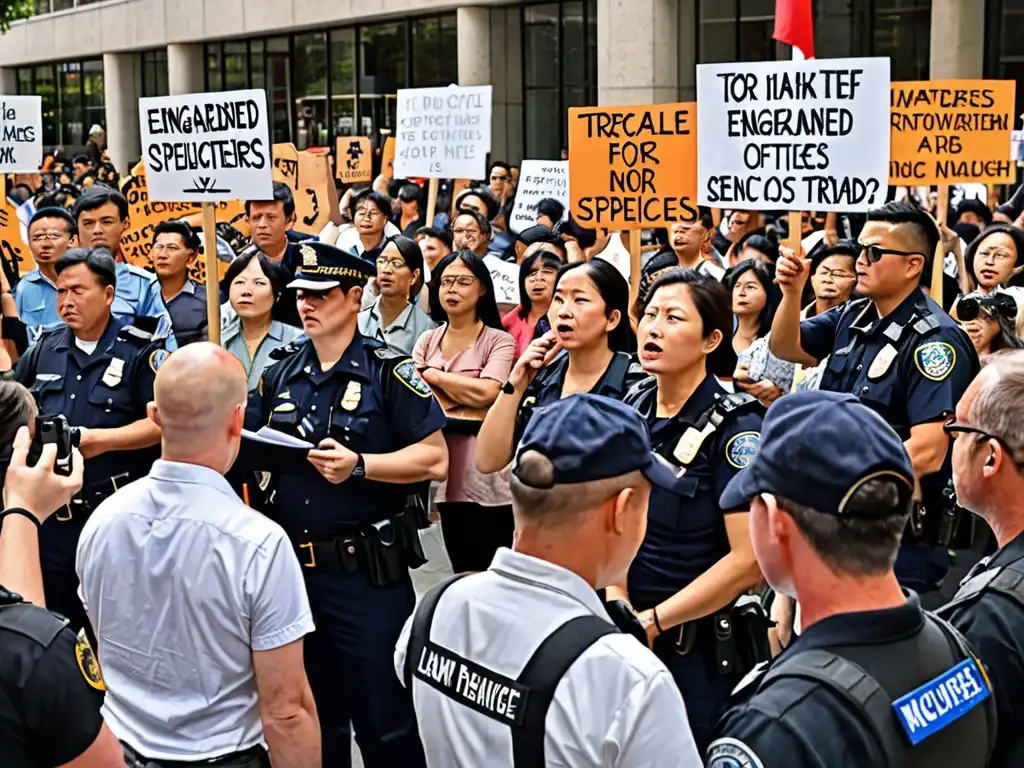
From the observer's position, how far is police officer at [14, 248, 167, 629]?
207 inches

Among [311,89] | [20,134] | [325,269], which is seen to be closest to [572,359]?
[325,269]

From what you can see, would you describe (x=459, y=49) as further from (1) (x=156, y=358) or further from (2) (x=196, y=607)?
(2) (x=196, y=607)

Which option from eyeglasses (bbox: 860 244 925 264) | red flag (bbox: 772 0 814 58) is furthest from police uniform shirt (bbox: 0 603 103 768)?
red flag (bbox: 772 0 814 58)

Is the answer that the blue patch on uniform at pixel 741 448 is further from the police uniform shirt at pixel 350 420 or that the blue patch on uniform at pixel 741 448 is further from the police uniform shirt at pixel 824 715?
the police uniform shirt at pixel 824 715

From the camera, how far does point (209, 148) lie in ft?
24.7

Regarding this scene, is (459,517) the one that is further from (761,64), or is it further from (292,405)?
(761,64)

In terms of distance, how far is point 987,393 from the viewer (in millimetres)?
2871

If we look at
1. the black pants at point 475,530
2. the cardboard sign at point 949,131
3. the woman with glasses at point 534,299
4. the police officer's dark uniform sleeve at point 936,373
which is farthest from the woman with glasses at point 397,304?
the police officer's dark uniform sleeve at point 936,373

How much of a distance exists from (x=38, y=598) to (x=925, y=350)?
10.8 ft

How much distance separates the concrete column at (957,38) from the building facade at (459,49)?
18 millimetres

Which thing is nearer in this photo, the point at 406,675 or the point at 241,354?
the point at 406,675

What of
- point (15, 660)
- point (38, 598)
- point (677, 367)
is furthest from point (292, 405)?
point (15, 660)

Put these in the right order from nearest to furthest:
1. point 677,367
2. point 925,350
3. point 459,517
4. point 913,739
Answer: point 913,739 < point 677,367 < point 925,350 < point 459,517

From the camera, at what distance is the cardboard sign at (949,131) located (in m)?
8.66
